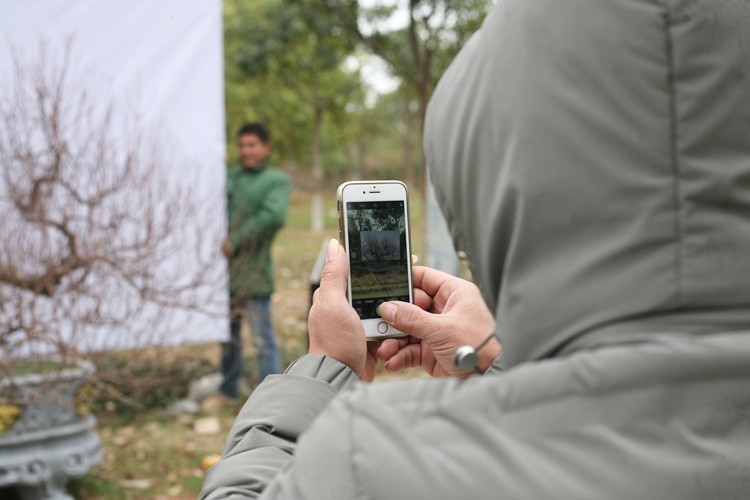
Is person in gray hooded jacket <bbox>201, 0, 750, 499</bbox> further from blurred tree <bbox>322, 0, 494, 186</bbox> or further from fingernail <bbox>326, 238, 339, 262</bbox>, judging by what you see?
blurred tree <bbox>322, 0, 494, 186</bbox>

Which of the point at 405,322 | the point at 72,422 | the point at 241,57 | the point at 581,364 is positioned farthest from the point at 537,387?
the point at 241,57

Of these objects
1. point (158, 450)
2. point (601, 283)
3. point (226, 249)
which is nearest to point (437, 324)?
point (601, 283)

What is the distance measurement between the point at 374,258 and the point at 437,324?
0.59 ft

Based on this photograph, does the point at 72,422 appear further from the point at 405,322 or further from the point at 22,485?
the point at 405,322

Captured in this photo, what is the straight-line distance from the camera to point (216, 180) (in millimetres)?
4559

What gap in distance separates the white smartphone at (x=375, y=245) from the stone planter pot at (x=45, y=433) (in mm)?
2481

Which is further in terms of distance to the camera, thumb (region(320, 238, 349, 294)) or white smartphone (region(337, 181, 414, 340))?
white smartphone (region(337, 181, 414, 340))

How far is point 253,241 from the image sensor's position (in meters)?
4.87

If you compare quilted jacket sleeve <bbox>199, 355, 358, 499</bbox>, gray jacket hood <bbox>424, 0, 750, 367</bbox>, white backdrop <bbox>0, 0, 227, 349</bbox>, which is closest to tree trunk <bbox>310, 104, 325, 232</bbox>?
white backdrop <bbox>0, 0, 227, 349</bbox>

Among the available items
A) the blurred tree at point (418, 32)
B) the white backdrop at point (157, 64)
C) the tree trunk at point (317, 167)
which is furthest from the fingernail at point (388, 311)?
the tree trunk at point (317, 167)

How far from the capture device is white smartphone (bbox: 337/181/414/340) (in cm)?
147

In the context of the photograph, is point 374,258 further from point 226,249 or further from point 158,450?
point 158,450

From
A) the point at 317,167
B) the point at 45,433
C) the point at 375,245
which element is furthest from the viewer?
the point at 317,167

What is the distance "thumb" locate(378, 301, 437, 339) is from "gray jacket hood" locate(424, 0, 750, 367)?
612mm
